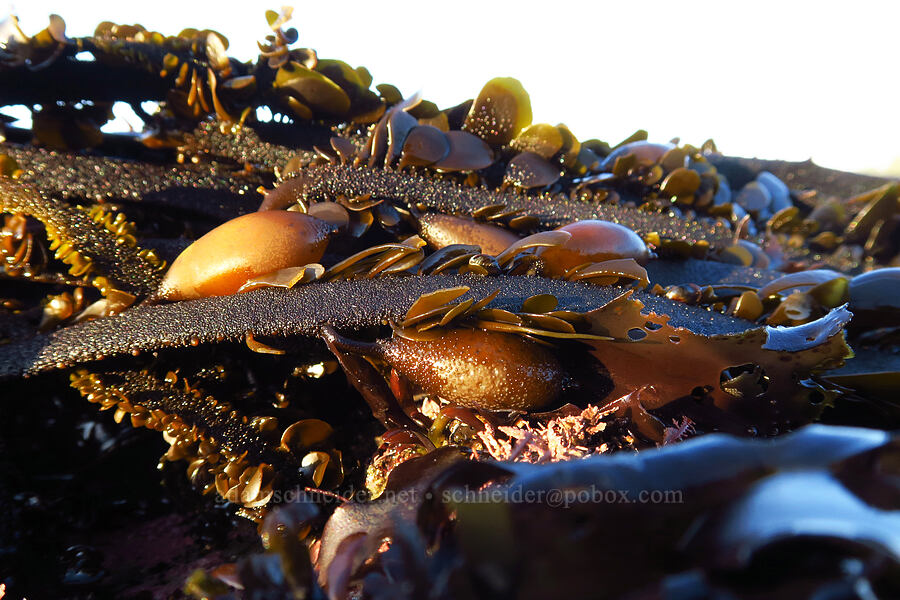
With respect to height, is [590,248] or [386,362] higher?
[590,248]

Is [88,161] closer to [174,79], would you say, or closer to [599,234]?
[174,79]

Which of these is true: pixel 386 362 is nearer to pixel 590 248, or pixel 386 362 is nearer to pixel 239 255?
pixel 239 255

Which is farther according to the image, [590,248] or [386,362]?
[590,248]

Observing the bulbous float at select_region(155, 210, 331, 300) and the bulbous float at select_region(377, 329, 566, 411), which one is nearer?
the bulbous float at select_region(377, 329, 566, 411)

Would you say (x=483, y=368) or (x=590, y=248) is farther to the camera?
(x=590, y=248)

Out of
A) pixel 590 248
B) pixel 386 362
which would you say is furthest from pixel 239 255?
pixel 590 248

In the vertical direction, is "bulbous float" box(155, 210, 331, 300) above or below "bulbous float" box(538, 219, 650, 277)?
below

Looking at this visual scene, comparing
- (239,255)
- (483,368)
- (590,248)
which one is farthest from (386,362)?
(590,248)

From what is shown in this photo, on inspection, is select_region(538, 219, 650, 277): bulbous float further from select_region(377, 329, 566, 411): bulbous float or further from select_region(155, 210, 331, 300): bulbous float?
select_region(155, 210, 331, 300): bulbous float

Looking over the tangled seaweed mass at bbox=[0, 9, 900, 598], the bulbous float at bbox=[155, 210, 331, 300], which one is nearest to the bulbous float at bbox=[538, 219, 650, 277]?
the tangled seaweed mass at bbox=[0, 9, 900, 598]
